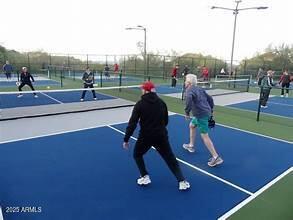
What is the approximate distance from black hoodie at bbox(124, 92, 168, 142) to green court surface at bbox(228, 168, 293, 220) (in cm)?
174

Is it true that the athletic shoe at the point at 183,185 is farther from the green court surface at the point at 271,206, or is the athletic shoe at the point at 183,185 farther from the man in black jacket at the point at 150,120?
the green court surface at the point at 271,206

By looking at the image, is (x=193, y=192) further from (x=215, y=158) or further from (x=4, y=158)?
(x=4, y=158)

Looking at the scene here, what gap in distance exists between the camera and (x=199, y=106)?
5648 mm

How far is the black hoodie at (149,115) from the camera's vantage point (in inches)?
174

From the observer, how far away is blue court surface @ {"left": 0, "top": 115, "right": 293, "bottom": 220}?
13.8 feet

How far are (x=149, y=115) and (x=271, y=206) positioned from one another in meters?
2.41

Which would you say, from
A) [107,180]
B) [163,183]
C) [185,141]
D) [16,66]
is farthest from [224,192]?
[16,66]

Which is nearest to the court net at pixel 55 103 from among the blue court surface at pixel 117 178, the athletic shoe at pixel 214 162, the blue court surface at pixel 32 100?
the blue court surface at pixel 32 100

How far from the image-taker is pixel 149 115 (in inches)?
174

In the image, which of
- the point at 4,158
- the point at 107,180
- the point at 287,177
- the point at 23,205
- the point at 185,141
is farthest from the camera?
the point at 185,141

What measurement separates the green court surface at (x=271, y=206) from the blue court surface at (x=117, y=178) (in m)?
0.20

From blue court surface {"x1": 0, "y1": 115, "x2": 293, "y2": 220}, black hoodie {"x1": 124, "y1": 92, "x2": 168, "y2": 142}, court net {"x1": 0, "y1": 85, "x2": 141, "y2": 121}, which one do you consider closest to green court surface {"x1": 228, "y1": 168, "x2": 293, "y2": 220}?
blue court surface {"x1": 0, "y1": 115, "x2": 293, "y2": 220}

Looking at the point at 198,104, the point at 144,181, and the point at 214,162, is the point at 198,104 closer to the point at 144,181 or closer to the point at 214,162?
the point at 214,162

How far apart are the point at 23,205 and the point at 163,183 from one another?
2350mm
